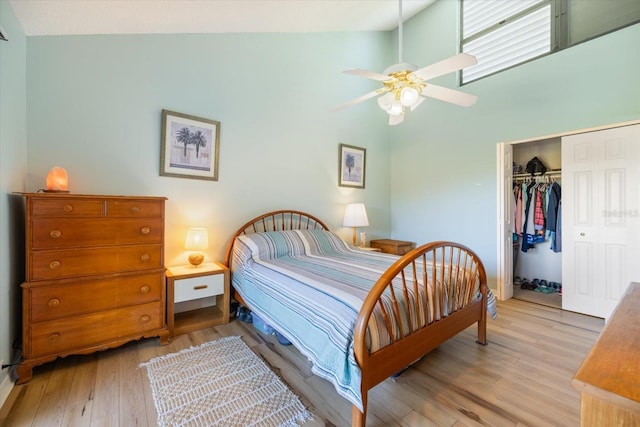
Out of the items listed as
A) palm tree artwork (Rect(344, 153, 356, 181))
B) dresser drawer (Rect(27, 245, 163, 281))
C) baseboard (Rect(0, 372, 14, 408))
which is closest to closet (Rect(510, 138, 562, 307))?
palm tree artwork (Rect(344, 153, 356, 181))

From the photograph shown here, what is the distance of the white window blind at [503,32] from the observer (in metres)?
3.23

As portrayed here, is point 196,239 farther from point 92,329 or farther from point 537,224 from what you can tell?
point 537,224

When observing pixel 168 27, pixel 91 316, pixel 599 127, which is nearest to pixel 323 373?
pixel 91 316

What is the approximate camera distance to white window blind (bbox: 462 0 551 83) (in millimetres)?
3229

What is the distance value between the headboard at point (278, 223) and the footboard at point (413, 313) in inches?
69.0

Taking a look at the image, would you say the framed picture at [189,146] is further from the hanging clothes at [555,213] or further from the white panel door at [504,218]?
the hanging clothes at [555,213]

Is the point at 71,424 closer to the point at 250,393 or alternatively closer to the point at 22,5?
the point at 250,393

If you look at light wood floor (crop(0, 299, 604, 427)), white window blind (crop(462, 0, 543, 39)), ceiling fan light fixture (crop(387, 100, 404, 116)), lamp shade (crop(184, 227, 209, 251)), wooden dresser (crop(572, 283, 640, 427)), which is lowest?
light wood floor (crop(0, 299, 604, 427))

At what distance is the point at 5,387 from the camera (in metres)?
1.60

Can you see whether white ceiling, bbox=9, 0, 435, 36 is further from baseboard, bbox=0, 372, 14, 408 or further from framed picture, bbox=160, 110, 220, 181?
baseboard, bbox=0, 372, 14, 408

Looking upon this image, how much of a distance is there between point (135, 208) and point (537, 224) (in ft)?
15.0

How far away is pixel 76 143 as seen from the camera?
223 centimetres

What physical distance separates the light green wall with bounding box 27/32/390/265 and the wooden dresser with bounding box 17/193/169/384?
53 centimetres

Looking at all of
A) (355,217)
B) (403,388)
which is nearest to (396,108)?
(355,217)
